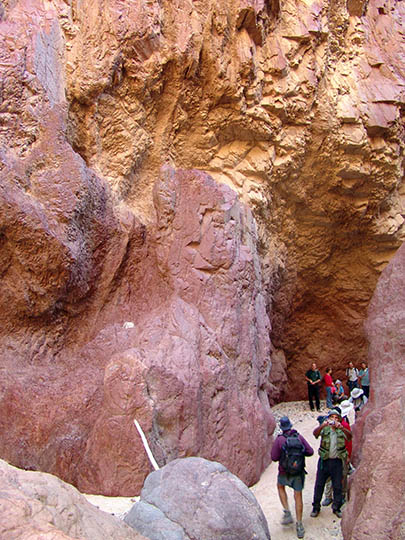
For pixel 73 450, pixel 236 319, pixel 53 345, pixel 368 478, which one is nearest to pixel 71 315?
pixel 53 345

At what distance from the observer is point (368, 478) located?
3.92m

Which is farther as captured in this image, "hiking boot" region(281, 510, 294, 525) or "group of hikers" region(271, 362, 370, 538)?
"hiking boot" region(281, 510, 294, 525)

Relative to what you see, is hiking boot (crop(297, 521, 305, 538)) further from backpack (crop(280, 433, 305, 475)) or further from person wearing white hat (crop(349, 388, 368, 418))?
person wearing white hat (crop(349, 388, 368, 418))

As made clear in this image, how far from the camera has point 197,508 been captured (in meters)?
3.73

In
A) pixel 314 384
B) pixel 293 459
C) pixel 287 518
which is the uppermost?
pixel 293 459

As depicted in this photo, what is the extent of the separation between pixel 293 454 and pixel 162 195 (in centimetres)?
406

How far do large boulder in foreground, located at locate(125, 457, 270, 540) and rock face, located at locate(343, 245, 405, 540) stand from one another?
782mm

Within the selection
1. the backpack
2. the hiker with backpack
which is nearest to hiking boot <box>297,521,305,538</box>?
the hiker with backpack

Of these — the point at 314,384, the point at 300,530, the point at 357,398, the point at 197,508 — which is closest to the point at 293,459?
the point at 300,530

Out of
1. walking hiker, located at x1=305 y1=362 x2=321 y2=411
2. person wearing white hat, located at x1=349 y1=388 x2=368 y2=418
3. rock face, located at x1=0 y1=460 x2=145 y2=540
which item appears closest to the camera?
rock face, located at x1=0 y1=460 x2=145 y2=540

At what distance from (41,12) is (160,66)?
177cm

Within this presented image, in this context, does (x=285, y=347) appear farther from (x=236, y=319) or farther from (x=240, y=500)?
(x=240, y=500)

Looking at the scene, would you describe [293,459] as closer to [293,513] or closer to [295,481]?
[295,481]

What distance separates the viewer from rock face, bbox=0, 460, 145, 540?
2350 mm
